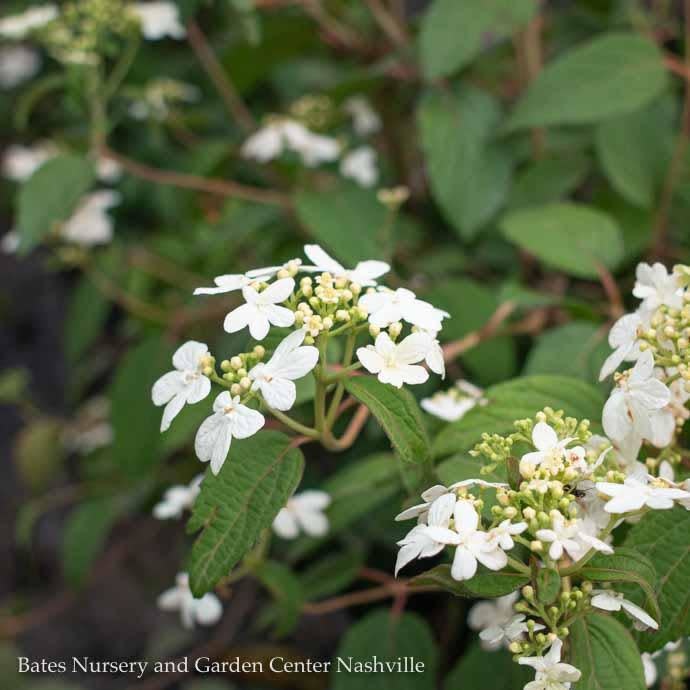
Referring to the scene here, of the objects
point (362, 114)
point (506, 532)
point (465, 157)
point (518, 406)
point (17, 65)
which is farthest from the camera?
point (17, 65)

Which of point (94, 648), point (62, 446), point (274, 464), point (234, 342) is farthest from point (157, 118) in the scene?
point (94, 648)

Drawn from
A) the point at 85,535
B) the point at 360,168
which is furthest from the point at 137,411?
the point at 360,168

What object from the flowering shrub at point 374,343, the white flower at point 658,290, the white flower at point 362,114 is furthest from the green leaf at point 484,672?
the white flower at point 362,114

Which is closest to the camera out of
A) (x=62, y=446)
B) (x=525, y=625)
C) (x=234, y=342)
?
(x=525, y=625)

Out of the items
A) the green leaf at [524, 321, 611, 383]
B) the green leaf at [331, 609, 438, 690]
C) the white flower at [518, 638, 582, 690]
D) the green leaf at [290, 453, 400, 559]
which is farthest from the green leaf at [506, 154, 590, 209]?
the white flower at [518, 638, 582, 690]

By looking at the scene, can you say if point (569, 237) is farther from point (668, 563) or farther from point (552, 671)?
point (552, 671)

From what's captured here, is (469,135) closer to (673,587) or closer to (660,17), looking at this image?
(660,17)
